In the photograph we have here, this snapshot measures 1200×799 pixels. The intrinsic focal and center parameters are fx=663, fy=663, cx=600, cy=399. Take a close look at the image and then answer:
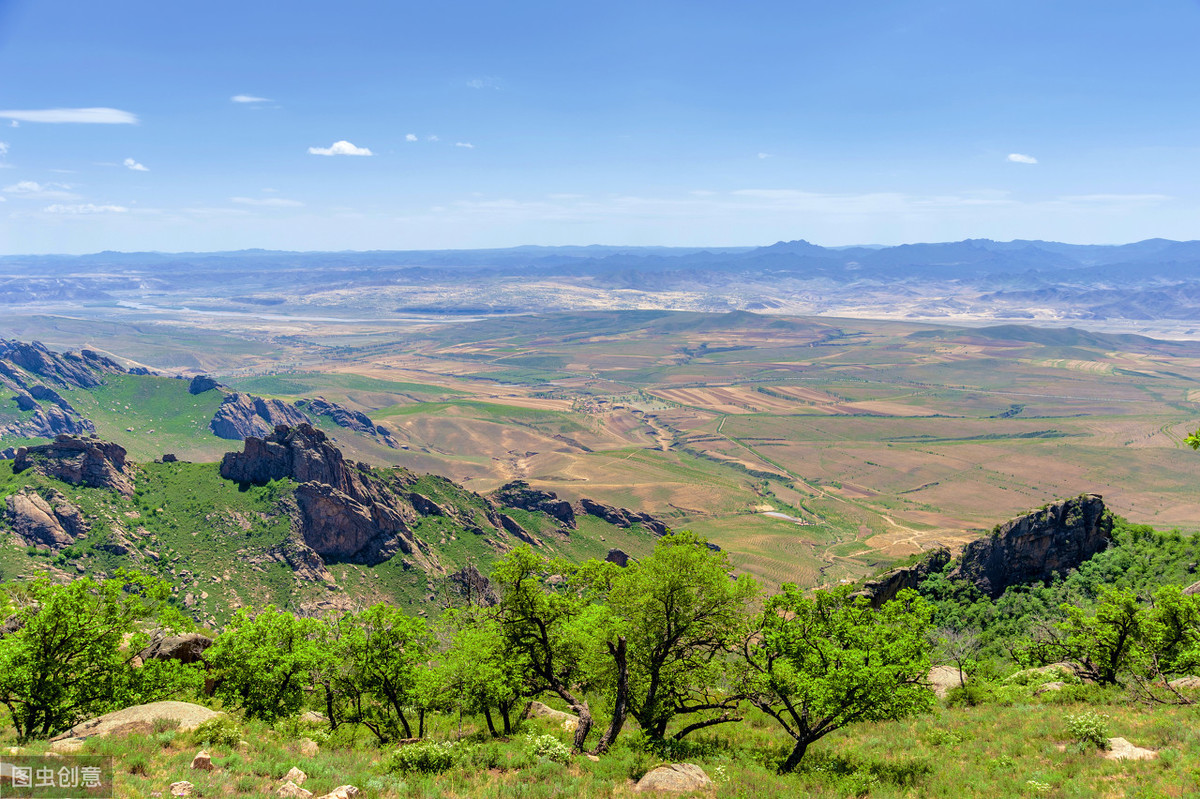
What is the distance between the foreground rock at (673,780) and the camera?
26556mm

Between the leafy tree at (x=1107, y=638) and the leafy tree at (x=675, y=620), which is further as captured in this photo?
the leafy tree at (x=1107, y=638)

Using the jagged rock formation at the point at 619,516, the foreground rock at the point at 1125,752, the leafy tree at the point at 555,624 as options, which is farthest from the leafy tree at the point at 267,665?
the jagged rock formation at the point at 619,516

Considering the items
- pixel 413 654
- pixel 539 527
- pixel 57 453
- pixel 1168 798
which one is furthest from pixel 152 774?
pixel 539 527

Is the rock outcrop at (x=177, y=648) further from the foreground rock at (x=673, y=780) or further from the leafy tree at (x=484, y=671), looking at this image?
the foreground rock at (x=673, y=780)

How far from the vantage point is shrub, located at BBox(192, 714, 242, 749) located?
29578 mm

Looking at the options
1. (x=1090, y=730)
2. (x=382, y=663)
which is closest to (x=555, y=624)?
(x=382, y=663)

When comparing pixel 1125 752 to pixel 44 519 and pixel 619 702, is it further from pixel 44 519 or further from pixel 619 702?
pixel 44 519

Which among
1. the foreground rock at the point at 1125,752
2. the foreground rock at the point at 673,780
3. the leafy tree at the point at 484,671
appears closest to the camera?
the foreground rock at the point at 673,780

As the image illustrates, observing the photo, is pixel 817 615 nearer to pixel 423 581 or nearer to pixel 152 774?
pixel 152 774

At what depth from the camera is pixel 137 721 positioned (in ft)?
99.0

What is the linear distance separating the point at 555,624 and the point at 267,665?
1706cm

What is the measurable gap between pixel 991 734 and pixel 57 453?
415 ft

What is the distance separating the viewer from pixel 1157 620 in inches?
1620

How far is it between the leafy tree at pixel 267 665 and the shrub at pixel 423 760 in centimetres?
1130
